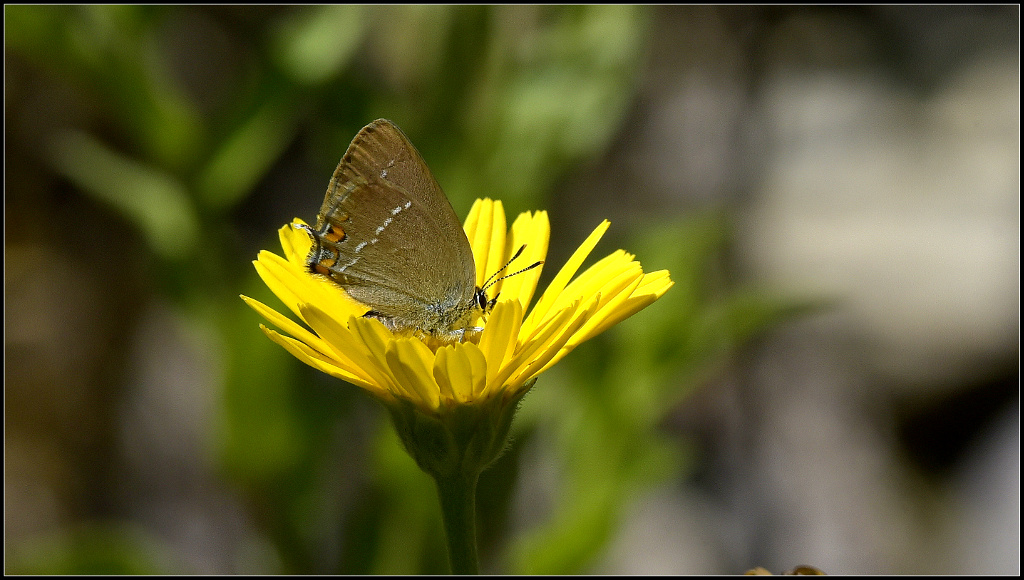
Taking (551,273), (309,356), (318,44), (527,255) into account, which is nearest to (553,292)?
(527,255)

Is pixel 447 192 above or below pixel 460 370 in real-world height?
above

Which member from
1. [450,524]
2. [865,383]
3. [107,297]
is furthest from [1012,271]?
[107,297]

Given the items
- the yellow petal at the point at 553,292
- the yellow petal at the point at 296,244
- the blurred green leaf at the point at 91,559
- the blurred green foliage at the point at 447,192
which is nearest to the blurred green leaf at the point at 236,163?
the blurred green foliage at the point at 447,192

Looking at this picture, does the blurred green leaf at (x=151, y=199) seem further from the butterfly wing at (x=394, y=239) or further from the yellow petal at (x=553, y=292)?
the yellow petal at (x=553, y=292)

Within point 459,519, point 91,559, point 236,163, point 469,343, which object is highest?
point 236,163

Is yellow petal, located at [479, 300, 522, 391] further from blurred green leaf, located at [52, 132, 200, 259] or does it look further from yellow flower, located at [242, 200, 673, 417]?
blurred green leaf, located at [52, 132, 200, 259]

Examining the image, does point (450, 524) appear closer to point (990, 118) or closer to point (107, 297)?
point (107, 297)

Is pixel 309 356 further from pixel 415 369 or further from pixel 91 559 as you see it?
pixel 91 559
